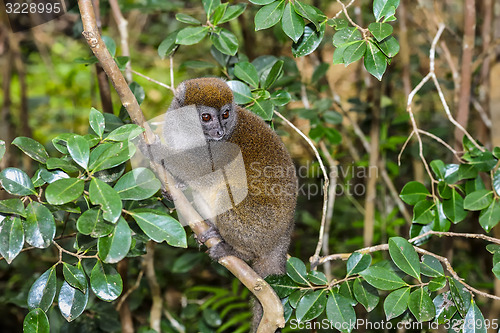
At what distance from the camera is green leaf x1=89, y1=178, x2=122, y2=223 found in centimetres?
188

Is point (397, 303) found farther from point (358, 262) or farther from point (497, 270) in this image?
point (497, 270)

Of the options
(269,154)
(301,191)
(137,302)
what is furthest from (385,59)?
(301,191)

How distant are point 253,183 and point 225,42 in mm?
896

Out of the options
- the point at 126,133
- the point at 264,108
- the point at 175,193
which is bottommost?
the point at 175,193

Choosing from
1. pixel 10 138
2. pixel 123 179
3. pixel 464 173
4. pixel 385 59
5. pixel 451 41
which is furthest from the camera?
pixel 451 41

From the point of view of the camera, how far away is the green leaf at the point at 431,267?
2.37 meters

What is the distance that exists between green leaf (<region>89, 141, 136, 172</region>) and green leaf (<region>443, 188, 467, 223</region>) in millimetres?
1874

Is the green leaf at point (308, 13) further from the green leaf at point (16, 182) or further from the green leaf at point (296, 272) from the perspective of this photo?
the green leaf at point (16, 182)

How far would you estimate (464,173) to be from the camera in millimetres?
2984

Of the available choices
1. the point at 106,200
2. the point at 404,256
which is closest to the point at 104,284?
the point at 106,200

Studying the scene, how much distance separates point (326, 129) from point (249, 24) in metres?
2.48

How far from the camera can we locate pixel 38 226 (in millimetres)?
2064

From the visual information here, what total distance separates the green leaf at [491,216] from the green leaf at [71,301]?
6.82 ft

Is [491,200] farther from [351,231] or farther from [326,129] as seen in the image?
[351,231]
